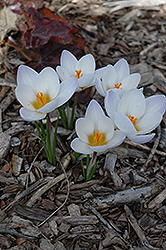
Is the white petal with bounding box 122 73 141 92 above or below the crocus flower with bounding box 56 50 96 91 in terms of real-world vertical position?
below

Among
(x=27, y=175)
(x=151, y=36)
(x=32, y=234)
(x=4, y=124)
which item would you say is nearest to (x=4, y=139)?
(x=4, y=124)

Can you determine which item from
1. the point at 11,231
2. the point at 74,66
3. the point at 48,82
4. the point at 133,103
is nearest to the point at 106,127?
the point at 133,103

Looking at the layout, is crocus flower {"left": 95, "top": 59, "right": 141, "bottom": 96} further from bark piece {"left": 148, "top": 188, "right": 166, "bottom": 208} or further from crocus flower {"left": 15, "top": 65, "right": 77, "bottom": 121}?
bark piece {"left": 148, "top": 188, "right": 166, "bottom": 208}

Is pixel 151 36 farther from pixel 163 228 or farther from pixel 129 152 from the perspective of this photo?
pixel 163 228

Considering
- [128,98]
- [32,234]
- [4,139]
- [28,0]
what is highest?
[28,0]

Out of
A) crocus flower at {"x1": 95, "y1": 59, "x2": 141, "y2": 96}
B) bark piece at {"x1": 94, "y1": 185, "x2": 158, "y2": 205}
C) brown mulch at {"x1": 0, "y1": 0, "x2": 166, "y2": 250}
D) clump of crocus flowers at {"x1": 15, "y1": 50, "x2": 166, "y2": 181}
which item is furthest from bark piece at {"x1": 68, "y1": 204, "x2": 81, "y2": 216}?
crocus flower at {"x1": 95, "y1": 59, "x2": 141, "y2": 96}

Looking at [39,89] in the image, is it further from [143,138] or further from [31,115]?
[143,138]

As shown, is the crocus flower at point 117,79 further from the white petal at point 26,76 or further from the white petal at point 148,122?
the white petal at point 26,76
